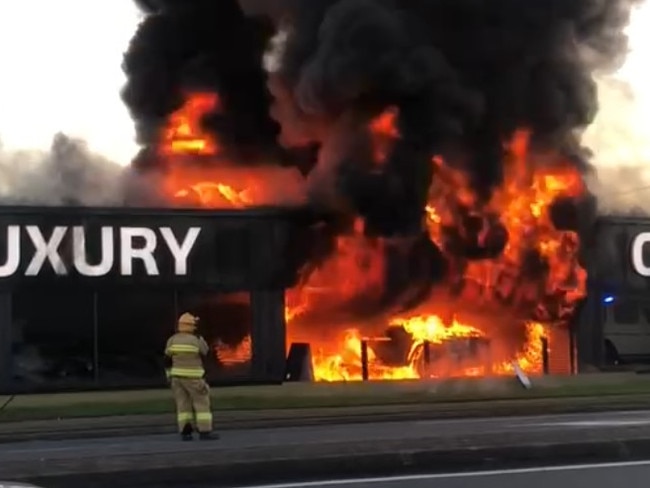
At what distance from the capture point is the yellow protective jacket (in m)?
11.8

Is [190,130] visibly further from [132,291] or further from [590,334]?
[590,334]

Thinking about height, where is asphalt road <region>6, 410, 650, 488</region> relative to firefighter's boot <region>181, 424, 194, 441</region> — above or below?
above

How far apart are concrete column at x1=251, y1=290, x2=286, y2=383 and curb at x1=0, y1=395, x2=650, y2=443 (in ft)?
20.5

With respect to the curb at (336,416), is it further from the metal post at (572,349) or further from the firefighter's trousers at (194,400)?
the metal post at (572,349)

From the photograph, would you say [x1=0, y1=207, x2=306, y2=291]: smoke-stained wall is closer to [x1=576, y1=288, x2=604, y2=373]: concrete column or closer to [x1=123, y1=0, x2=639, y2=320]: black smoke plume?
[x1=123, y1=0, x2=639, y2=320]: black smoke plume

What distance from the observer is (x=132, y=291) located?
22.2 meters

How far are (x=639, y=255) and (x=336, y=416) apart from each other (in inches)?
490

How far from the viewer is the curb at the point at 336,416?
1369 centimetres

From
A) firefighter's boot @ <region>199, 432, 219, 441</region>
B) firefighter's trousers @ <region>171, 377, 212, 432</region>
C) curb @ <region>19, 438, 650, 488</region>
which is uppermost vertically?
firefighter's trousers @ <region>171, 377, 212, 432</region>

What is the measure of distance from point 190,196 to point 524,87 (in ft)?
27.5

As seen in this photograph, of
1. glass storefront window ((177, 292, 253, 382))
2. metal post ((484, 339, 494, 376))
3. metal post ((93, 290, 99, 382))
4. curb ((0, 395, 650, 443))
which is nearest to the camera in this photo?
curb ((0, 395, 650, 443))

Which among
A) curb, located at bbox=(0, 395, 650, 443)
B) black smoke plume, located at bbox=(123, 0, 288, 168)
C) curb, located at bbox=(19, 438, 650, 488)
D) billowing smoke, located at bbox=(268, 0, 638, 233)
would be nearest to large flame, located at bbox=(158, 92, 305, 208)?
black smoke plume, located at bbox=(123, 0, 288, 168)

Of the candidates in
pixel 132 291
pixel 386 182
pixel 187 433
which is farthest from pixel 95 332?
pixel 187 433

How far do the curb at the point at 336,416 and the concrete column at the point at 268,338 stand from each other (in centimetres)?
625
